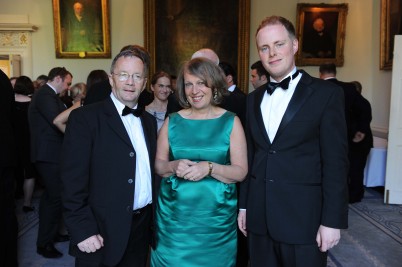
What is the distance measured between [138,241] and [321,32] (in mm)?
7862

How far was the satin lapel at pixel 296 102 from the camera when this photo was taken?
6.25ft

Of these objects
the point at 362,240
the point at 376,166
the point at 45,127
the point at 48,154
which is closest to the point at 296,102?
Result: the point at 48,154

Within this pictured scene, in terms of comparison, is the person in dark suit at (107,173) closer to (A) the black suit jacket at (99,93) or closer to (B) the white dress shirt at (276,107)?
(B) the white dress shirt at (276,107)

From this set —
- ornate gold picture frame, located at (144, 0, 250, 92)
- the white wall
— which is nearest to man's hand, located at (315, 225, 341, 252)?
the white wall

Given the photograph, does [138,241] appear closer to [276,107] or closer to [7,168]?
[276,107]

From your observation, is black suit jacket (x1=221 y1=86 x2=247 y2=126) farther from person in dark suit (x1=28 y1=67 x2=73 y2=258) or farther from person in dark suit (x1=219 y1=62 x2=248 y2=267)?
person in dark suit (x1=28 y1=67 x2=73 y2=258)

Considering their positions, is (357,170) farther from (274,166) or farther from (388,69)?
(274,166)

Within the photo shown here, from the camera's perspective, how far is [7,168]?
285 centimetres

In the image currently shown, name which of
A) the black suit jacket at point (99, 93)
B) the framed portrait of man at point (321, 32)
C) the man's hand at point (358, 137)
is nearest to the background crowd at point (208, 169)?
the black suit jacket at point (99, 93)

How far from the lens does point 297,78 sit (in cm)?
201

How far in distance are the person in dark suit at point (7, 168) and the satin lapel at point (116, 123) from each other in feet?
3.98

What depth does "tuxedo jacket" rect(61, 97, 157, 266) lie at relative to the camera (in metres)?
1.91

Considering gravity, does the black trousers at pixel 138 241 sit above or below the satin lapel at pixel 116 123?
below

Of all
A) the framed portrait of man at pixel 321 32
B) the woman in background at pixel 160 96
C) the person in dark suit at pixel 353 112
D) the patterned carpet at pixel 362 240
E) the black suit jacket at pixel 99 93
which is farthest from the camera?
the framed portrait of man at pixel 321 32
